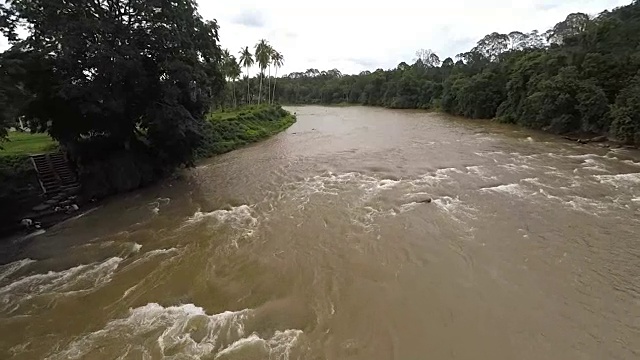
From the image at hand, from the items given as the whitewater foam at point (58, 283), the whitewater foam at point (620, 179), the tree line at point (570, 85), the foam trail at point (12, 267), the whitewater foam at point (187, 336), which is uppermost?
the tree line at point (570, 85)

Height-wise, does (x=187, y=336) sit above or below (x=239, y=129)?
below

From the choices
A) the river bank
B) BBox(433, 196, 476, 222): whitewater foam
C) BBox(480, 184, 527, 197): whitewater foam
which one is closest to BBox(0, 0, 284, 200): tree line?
the river bank

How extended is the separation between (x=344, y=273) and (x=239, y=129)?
22921 mm

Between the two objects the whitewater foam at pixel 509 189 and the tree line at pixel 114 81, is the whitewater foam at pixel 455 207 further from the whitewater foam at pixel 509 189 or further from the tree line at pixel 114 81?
the tree line at pixel 114 81

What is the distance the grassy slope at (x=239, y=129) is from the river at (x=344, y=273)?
27.7ft

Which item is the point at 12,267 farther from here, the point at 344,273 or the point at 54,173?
the point at 344,273

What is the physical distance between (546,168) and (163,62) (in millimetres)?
17950

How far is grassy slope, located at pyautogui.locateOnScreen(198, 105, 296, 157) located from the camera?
24.6 metres

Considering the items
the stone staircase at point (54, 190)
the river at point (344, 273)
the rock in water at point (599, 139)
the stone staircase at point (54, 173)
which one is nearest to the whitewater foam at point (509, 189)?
the river at point (344, 273)

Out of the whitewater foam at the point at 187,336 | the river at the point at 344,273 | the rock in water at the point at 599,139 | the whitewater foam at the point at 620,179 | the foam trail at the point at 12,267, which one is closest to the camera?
the whitewater foam at the point at 187,336

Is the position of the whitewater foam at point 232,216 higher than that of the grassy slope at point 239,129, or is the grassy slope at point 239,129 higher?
the grassy slope at point 239,129

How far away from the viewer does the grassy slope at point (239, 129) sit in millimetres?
24638

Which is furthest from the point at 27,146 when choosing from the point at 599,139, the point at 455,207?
the point at 599,139

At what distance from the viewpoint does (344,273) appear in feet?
28.9
